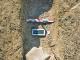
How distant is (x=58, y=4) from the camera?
3.64 m

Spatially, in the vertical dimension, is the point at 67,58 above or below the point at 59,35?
below

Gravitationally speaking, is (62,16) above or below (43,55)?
above

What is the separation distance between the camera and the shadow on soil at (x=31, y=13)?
3668 millimetres

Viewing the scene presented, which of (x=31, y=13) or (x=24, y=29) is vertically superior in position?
(x=31, y=13)

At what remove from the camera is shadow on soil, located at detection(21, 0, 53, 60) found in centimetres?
367

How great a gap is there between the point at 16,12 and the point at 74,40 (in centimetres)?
61

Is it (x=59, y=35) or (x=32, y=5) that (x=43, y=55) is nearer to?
(x=59, y=35)

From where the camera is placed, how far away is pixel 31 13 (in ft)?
12.2

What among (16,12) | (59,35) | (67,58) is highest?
(16,12)

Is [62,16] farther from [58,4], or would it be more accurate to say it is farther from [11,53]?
[11,53]

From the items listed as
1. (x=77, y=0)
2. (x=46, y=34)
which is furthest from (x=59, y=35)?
(x=77, y=0)

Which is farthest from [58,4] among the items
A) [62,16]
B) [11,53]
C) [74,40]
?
[11,53]

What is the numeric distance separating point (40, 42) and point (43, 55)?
5.2 inches

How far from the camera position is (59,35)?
3.63 m
